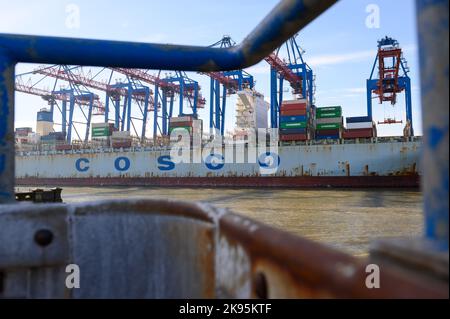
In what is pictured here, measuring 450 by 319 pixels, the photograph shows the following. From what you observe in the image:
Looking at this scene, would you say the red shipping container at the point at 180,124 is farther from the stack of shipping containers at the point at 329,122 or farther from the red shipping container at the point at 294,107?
the stack of shipping containers at the point at 329,122

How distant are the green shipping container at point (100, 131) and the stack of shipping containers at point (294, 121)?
73.3 feet

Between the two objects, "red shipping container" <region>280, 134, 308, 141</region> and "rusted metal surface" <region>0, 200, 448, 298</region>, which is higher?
"red shipping container" <region>280, 134, 308, 141</region>

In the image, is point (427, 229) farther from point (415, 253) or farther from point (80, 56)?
point (80, 56)

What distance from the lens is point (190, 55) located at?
2215mm

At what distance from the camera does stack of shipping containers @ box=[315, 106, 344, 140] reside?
29859mm

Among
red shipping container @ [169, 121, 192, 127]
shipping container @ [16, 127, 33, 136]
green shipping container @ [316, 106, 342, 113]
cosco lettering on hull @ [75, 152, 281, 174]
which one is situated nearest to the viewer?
cosco lettering on hull @ [75, 152, 281, 174]

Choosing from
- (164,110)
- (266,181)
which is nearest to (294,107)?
(266,181)

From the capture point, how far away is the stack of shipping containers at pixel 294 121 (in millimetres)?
28641

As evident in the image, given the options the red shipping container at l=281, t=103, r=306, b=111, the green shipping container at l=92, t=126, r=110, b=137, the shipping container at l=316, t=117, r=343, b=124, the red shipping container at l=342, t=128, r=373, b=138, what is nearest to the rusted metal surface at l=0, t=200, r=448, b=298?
the red shipping container at l=342, t=128, r=373, b=138

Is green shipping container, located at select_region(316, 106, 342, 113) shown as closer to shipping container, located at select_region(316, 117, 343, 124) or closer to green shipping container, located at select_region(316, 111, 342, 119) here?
green shipping container, located at select_region(316, 111, 342, 119)

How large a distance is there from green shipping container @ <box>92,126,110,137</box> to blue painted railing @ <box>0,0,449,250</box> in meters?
40.7

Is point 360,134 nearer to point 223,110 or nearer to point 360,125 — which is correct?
point 360,125

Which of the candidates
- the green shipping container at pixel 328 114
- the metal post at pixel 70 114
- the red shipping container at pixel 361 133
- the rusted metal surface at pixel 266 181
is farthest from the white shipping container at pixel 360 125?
the metal post at pixel 70 114
